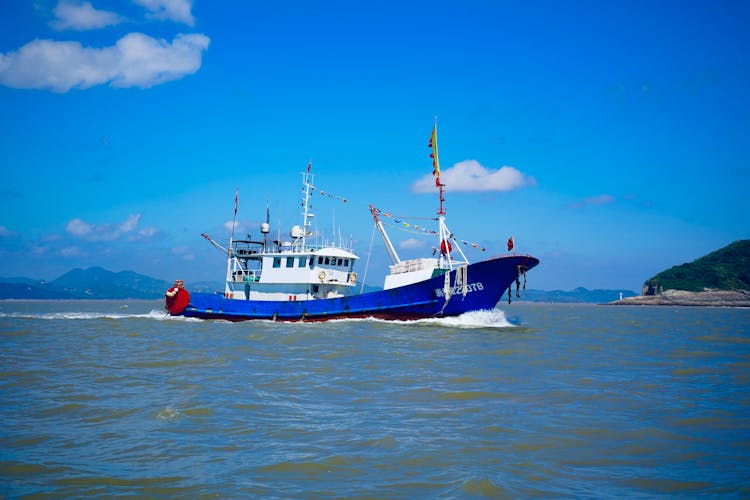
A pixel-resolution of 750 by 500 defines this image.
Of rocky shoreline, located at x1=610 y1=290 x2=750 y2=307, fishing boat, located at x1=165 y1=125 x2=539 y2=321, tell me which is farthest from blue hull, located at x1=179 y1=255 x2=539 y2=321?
rocky shoreline, located at x1=610 y1=290 x2=750 y2=307

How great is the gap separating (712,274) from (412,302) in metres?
137

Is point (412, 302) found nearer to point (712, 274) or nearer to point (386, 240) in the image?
point (386, 240)

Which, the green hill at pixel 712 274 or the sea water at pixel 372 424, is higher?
the green hill at pixel 712 274

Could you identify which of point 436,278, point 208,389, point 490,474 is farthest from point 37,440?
point 436,278

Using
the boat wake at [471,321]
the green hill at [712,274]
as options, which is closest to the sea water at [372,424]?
the boat wake at [471,321]

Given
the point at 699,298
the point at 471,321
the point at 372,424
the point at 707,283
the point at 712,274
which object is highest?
the point at 712,274

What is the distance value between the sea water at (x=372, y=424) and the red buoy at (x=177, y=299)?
60.6 feet

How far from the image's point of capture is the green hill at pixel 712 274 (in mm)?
129250

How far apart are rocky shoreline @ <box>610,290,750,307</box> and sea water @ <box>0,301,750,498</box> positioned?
12346 cm

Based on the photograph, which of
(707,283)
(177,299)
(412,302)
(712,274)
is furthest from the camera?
(712,274)

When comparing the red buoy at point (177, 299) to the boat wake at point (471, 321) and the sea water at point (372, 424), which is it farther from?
the sea water at point (372, 424)

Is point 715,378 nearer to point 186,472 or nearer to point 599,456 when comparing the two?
point 599,456

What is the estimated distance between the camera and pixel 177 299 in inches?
1419

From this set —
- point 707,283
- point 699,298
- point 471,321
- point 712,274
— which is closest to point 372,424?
point 471,321
